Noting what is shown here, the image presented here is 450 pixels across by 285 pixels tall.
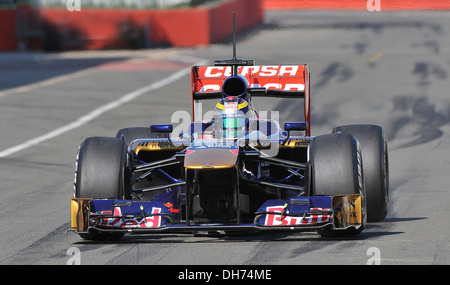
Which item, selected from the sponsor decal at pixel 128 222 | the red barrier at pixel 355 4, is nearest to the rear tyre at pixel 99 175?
the sponsor decal at pixel 128 222

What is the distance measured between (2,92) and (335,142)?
1855cm

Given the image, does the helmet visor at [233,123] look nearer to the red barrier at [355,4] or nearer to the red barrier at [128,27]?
the red barrier at [128,27]

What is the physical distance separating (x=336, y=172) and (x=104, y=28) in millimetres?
26867

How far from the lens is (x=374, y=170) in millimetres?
11172

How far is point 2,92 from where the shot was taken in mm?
27469

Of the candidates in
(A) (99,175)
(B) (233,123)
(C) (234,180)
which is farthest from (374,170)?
(A) (99,175)

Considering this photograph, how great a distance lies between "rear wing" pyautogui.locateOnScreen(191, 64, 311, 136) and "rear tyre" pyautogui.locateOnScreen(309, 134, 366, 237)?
101 inches

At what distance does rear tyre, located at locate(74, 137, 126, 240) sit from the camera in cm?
1034

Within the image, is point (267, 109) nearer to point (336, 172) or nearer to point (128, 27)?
point (128, 27)

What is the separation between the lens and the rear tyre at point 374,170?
1113 centimetres

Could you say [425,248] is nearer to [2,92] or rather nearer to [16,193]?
[16,193]

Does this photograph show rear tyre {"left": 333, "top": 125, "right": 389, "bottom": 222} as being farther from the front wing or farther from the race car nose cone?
the race car nose cone

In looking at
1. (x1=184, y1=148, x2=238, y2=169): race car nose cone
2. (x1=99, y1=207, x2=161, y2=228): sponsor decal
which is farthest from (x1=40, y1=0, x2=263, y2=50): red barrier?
(x1=99, y1=207, x2=161, y2=228): sponsor decal

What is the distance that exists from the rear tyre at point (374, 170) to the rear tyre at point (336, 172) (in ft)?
2.72
